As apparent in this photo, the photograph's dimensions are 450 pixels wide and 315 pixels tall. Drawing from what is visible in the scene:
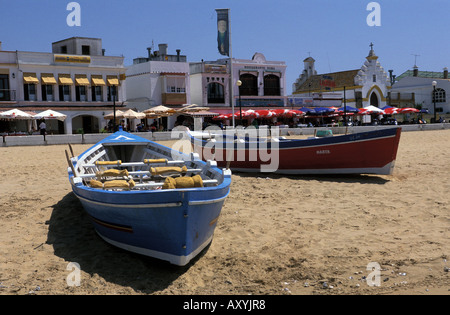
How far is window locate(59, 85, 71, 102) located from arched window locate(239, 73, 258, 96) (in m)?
17.1

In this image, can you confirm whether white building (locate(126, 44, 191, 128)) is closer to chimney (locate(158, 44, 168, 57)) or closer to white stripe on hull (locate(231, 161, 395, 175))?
chimney (locate(158, 44, 168, 57))

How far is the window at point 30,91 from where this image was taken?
37.1 meters

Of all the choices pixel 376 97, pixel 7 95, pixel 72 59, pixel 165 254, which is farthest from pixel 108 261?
pixel 376 97

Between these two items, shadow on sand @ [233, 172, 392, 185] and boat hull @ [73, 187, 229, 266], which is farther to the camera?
shadow on sand @ [233, 172, 392, 185]

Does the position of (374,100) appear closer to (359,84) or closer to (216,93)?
(359,84)

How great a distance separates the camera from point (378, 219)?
29.8 ft

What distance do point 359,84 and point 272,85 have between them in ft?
42.6

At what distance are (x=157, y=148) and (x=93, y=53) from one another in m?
32.8

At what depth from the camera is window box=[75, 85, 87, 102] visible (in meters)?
39.8

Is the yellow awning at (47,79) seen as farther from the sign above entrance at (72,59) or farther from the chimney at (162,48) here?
the chimney at (162,48)

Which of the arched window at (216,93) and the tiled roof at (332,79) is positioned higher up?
the tiled roof at (332,79)

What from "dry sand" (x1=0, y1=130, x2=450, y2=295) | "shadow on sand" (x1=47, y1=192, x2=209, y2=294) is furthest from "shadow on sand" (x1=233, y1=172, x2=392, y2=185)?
"shadow on sand" (x1=47, y1=192, x2=209, y2=294)

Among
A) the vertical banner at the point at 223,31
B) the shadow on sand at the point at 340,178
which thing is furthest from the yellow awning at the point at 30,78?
the shadow on sand at the point at 340,178

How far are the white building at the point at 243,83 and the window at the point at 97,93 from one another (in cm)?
962
